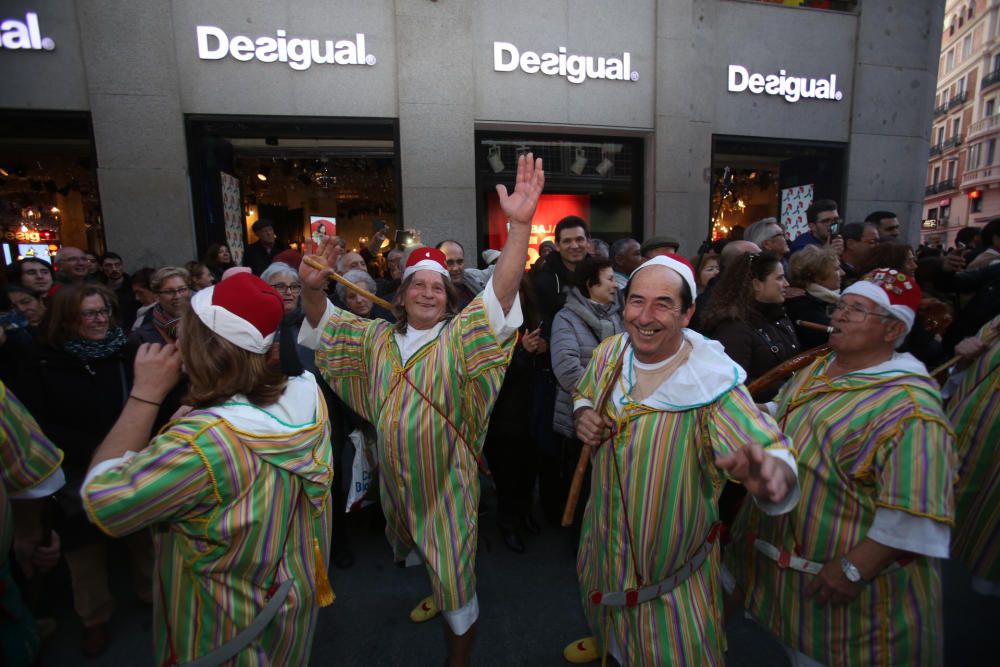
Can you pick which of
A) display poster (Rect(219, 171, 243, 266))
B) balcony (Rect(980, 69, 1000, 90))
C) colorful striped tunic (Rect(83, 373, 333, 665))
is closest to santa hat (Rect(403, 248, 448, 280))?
colorful striped tunic (Rect(83, 373, 333, 665))

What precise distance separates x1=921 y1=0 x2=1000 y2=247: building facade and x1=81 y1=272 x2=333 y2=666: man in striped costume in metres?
51.4

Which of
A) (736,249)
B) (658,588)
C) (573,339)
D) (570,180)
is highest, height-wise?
(570,180)

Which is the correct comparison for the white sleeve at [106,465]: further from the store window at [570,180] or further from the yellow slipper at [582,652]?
the store window at [570,180]

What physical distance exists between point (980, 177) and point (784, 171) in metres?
44.5

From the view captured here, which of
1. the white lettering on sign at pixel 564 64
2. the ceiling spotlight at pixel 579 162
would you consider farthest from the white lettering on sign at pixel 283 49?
the ceiling spotlight at pixel 579 162

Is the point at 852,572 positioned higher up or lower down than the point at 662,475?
lower down

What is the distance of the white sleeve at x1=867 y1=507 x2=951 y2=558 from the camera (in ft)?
5.15

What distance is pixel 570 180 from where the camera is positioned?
28.5 feet

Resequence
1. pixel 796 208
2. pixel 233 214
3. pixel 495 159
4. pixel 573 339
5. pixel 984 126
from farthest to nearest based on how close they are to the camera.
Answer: pixel 984 126, pixel 796 208, pixel 233 214, pixel 495 159, pixel 573 339

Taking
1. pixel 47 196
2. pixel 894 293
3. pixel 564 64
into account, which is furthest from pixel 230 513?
pixel 47 196

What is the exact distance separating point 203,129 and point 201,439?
7424 mm

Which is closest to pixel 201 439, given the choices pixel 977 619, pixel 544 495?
pixel 544 495

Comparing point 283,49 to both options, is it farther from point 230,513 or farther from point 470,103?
point 230,513

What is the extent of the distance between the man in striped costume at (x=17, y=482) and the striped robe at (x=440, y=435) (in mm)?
1286
